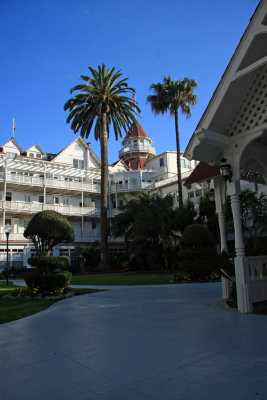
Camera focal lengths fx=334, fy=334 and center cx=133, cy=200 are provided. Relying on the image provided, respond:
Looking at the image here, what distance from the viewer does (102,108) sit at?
33.2 metres

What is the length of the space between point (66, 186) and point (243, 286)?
3735cm

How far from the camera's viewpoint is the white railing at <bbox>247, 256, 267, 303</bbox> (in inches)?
295

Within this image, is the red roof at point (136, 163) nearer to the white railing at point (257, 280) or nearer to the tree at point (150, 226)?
the tree at point (150, 226)

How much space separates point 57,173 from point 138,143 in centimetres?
2331

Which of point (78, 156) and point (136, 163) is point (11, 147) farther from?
point (136, 163)

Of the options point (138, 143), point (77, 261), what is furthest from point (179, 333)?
point (138, 143)

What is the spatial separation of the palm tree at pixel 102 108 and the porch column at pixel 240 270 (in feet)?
82.4

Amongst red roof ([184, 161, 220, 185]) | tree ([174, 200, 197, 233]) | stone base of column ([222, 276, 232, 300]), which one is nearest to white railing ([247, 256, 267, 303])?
stone base of column ([222, 276, 232, 300])

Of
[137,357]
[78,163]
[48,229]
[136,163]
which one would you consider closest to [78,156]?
[78,163]

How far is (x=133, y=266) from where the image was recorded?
33.9 metres

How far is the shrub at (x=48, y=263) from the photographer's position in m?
12.3

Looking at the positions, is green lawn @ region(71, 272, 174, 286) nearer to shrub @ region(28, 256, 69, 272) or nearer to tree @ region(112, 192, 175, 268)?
shrub @ region(28, 256, 69, 272)

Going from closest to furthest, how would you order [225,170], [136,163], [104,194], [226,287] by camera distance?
[225,170]
[226,287]
[104,194]
[136,163]

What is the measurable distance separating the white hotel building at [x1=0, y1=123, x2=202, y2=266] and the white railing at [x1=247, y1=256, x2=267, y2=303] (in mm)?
30140
